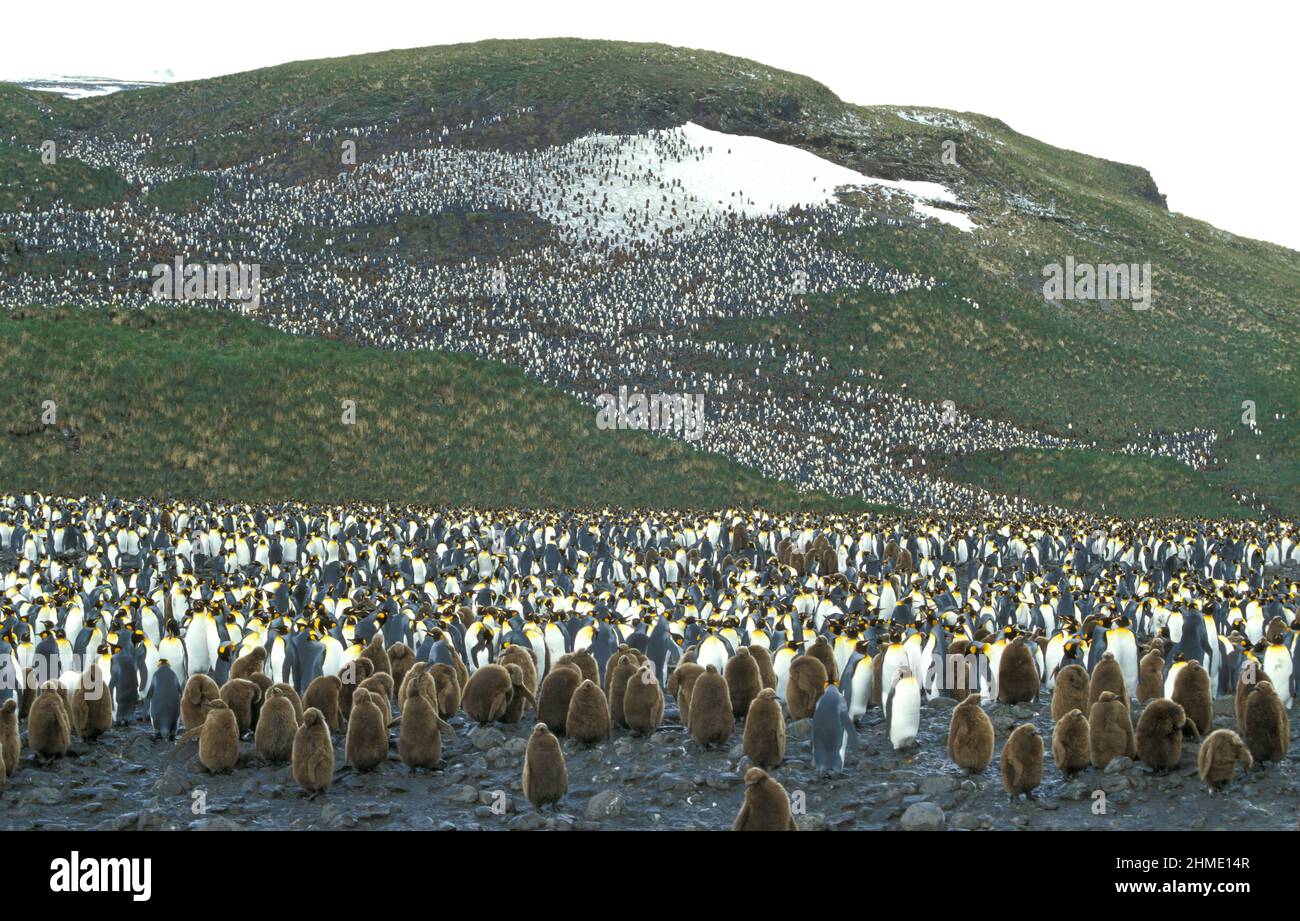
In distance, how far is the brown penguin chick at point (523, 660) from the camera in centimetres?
1482

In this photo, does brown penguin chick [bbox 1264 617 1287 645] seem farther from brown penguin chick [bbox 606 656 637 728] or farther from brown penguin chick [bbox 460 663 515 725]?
brown penguin chick [bbox 460 663 515 725]

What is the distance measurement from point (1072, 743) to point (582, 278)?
53336mm

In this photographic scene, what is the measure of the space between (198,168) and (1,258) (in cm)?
2006

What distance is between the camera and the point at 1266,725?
11.5 metres

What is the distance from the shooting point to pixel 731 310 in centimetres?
5931

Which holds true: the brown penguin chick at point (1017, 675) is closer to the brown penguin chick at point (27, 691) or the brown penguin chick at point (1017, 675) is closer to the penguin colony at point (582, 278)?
the brown penguin chick at point (27, 691)

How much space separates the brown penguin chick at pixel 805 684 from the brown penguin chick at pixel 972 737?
2172mm

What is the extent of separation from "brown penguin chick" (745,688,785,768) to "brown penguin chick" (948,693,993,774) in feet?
5.69

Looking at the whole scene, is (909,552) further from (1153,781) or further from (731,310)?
(731,310)

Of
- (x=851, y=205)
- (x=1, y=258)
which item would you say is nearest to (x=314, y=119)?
(x=1, y=258)

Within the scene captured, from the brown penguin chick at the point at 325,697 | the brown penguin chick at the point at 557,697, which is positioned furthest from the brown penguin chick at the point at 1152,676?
the brown penguin chick at the point at 325,697

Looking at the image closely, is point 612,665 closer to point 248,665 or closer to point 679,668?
point 679,668

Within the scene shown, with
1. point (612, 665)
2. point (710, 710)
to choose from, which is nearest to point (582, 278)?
point (612, 665)

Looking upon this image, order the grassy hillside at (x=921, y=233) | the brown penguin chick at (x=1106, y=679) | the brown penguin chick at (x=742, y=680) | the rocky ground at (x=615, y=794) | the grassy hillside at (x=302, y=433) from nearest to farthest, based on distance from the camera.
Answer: the rocky ground at (x=615, y=794)
the brown penguin chick at (x=1106, y=679)
the brown penguin chick at (x=742, y=680)
the grassy hillside at (x=302, y=433)
the grassy hillside at (x=921, y=233)
